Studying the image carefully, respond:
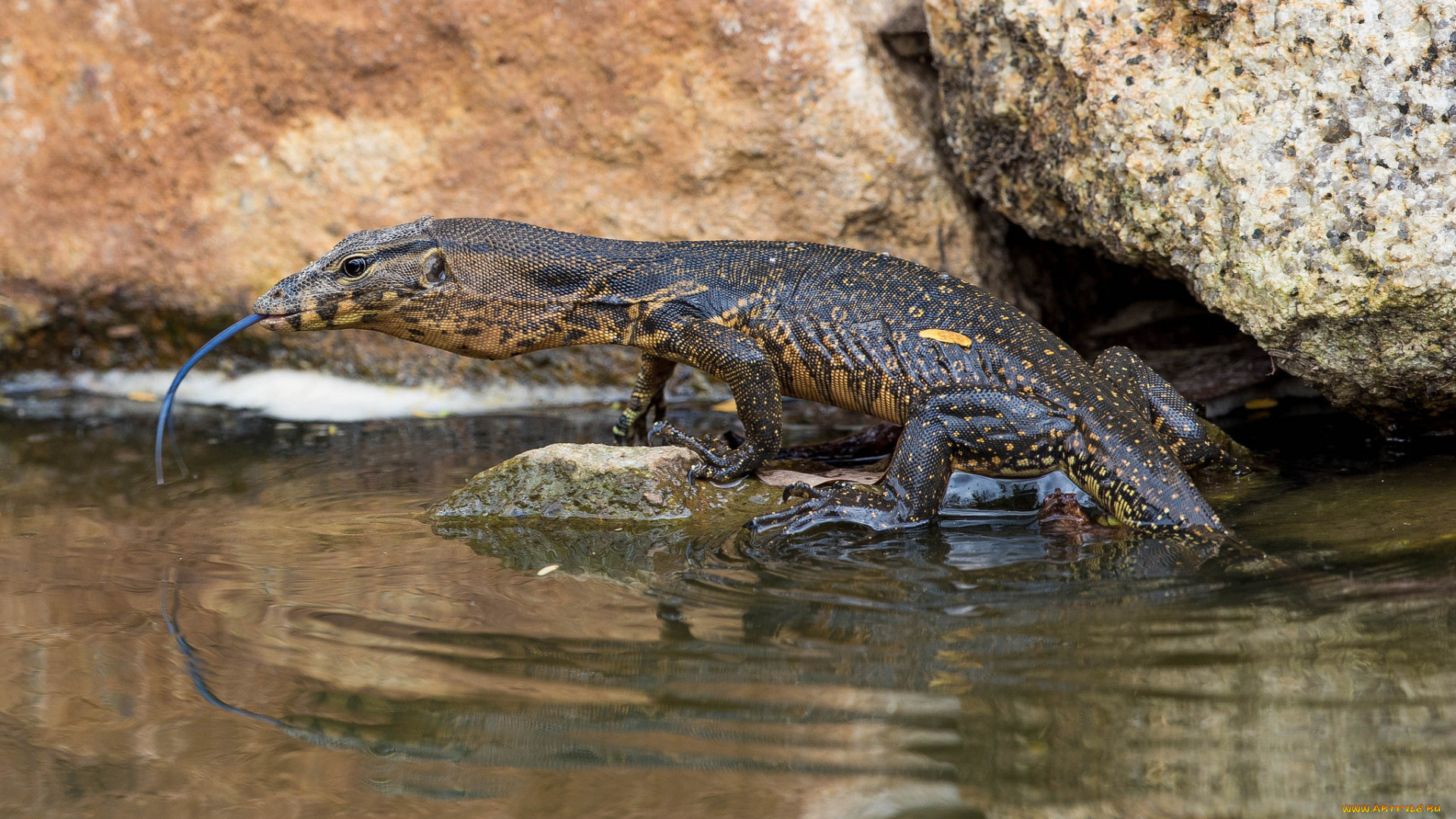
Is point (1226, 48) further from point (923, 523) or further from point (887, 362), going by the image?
point (923, 523)

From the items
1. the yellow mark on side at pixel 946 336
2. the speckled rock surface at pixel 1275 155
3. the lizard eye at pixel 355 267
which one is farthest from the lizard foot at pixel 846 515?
the lizard eye at pixel 355 267

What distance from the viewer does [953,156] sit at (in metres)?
7.34

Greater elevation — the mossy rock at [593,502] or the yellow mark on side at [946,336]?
the yellow mark on side at [946,336]

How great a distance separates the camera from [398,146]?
27.0 feet

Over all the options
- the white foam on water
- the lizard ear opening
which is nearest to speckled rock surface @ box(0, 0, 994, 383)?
the white foam on water

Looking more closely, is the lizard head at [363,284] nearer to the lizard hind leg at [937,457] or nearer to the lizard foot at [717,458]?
the lizard foot at [717,458]

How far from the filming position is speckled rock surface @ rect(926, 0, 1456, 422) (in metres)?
5.14

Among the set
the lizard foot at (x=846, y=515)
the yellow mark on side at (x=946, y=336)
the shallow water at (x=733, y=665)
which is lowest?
the shallow water at (x=733, y=665)

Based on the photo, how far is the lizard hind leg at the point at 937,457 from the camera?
5418mm

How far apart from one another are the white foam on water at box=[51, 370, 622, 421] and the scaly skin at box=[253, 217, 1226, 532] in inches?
74.5

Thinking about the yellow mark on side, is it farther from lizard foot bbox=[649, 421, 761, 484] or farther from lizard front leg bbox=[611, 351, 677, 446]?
lizard front leg bbox=[611, 351, 677, 446]

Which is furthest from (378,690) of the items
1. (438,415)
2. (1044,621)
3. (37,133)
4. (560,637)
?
(37,133)

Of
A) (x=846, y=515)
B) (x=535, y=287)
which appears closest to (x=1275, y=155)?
(x=846, y=515)

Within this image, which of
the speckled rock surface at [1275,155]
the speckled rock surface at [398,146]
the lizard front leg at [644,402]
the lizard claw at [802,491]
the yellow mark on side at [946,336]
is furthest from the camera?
the speckled rock surface at [398,146]
